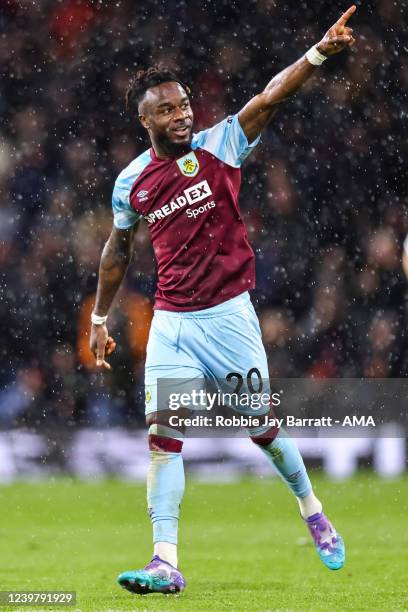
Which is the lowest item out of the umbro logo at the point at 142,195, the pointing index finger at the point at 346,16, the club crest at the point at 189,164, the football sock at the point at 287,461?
the football sock at the point at 287,461

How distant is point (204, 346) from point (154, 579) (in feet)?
3.75

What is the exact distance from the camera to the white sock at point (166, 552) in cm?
559

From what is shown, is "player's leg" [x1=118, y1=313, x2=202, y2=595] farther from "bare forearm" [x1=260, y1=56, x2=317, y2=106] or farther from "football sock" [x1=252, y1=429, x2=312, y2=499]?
"bare forearm" [x1=260, y1=56, x2=317, y2=106]

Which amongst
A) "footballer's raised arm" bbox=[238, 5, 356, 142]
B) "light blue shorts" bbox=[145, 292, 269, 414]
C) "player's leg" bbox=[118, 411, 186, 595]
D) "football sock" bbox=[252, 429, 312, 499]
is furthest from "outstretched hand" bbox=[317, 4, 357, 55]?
"football sock" bbox=[252, 429, 312, 499]

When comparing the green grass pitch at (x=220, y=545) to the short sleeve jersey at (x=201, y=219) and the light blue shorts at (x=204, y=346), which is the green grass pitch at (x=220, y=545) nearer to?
the light blue shorts at (x=204, y=346)

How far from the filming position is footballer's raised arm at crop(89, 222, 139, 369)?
6344 mm

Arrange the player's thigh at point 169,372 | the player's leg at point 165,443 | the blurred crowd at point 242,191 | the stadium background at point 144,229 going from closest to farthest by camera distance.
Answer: the player's leg at point 165,443, the player's thigh at point 169,372, the stadium background at point 144,229, the blurred crowd at point 242,191

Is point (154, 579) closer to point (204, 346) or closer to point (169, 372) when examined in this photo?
point (169, 372)

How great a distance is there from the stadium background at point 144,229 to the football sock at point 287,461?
5.50 m

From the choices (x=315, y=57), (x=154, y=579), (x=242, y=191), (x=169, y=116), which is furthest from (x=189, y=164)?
(x=242, y=191)

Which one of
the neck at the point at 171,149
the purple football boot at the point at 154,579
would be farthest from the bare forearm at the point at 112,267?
the purple football boot at the point at 154,579

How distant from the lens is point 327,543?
6234mm

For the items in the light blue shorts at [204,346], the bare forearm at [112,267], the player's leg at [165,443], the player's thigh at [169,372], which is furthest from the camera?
the bare forearm at [112,267]

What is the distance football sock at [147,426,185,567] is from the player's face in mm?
1324
